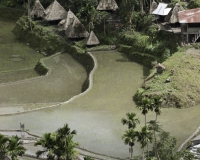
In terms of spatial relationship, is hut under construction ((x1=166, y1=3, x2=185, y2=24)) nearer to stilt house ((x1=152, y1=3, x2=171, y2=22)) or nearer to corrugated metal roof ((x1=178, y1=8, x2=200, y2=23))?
stilt house ((x1=152, y1=3, x2=171, y2=22))

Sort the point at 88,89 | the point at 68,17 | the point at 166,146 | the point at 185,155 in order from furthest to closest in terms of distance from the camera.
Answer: the point at 68,17 → the point at 88,89 → the point at 166,146 → the point at 185,155

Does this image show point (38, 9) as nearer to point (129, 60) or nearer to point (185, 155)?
point (129, 60)

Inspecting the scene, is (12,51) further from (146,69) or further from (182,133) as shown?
(182,133)

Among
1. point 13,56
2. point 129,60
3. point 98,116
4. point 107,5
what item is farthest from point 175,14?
point 13,56

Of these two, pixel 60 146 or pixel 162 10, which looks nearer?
pixel 60 146

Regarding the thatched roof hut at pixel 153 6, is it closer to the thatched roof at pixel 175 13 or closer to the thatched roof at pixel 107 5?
the thatched roof at pixel 107 5

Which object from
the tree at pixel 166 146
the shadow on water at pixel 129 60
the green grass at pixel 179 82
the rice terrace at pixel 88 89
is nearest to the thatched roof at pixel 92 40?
the rice terrace at pixel 88 89

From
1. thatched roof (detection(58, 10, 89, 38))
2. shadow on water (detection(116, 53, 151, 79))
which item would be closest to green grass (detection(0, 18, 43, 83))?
thatched roof (detection(58, 10, 89, 38))
